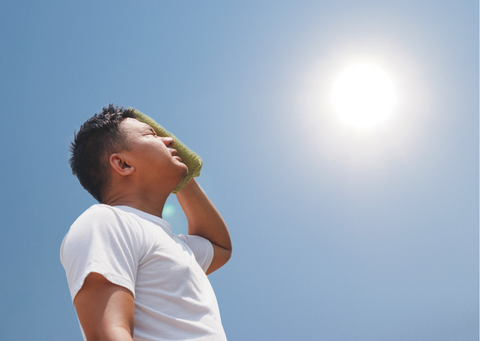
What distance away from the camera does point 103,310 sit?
27.0 inches

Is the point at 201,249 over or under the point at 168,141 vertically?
under

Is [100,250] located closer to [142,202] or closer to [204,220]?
[142,202]

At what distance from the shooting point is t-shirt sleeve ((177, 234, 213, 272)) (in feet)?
4.34

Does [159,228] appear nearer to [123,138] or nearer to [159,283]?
[159,283]

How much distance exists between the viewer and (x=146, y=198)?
1.21 metres

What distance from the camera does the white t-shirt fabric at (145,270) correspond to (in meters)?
0.75

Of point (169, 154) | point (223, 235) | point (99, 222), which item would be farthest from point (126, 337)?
point (223, 235)

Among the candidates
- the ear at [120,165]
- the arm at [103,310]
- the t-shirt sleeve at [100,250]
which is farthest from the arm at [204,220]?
the arm at [103,310]

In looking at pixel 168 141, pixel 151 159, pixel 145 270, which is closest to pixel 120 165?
pixel 151 159

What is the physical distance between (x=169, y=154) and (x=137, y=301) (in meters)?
0.58

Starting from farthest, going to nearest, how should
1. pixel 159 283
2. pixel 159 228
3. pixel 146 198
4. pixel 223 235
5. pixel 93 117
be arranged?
pixel 223 235, pixel 93 117, pixel 146 198, pixel 159 228, pixel 159 283

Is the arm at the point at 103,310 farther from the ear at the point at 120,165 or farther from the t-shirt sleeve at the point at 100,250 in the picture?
the ear at the point at 120,165

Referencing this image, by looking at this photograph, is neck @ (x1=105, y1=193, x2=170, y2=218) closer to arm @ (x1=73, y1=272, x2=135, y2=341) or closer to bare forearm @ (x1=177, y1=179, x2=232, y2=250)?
bare forearm @ (x1=177, y1=179, x2=232, y2=250)

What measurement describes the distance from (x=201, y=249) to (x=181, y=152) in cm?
44
